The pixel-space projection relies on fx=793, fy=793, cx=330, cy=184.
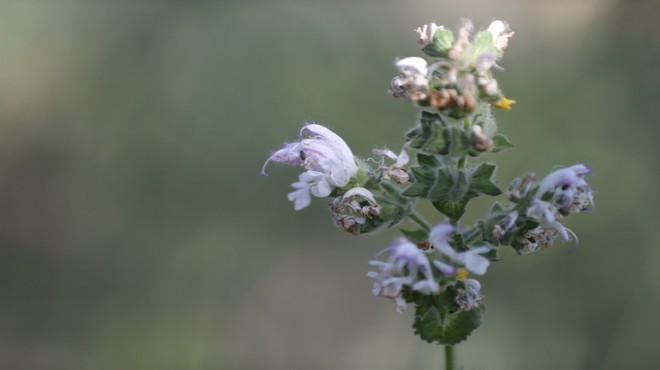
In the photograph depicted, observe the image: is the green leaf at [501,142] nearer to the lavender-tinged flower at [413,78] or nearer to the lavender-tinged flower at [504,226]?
the lavender-tinged flower at [504,226]

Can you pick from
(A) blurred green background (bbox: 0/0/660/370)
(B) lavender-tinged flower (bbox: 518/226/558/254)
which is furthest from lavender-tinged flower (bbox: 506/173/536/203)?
(A) blurred green background (bbox: 0/0/660/370)

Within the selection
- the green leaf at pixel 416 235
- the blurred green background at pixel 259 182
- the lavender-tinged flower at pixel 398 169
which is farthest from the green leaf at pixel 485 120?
the blurred green background at pixel 259 182

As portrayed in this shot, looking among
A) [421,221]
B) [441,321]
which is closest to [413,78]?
[421,221]

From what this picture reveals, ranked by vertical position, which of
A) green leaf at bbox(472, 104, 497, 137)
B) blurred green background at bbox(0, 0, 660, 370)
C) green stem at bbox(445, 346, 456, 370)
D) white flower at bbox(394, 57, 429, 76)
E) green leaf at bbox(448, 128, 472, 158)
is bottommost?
green stem at bbox(445, 346, 456, 370)

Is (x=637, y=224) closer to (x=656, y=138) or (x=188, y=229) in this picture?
(x=656, y=138)

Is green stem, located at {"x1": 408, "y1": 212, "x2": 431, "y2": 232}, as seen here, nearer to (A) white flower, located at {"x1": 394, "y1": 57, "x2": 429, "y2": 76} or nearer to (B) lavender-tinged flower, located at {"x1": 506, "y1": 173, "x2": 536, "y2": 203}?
(B) lavender-tinged flower, located at {"x1": 506, "y1": 173, "x2": 536, "y2": 203}

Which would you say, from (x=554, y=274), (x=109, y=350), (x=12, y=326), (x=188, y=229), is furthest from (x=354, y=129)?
(x=12, y=326)

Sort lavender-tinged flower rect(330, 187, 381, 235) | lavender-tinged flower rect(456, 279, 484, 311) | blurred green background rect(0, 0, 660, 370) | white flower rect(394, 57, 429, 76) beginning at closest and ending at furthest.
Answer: white flower rect(394, 57, 429, 76) → lavender-tinged flower rect(456, 279, 484, 311) → lavender-tinged flower rect(330, 187, 381, 235) → blurred green background rect(0, 0, 660, 370)
